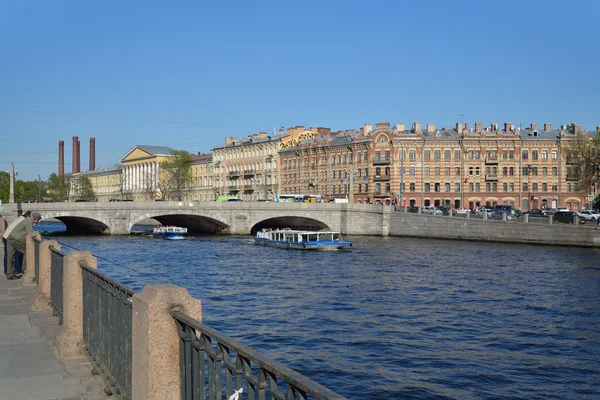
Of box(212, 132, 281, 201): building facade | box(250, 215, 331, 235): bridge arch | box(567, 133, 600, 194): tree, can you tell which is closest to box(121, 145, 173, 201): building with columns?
box(212, 132, 281, 201): building facade

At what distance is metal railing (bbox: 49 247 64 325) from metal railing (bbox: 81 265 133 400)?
5.84 feet

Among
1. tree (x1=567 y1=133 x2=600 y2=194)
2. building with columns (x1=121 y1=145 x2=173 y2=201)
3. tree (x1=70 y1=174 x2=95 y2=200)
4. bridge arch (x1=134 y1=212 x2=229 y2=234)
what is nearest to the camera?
tree (x1=567 y1=133 x2=600 y2=194)

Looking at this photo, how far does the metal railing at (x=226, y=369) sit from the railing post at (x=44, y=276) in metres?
6.86

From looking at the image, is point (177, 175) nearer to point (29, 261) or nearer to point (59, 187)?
point (59, 187)

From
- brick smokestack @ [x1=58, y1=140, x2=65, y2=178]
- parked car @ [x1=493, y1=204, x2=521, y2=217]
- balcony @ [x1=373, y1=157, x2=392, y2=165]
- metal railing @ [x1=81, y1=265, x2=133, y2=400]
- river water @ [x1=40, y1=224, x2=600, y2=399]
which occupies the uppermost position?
brick smokestack @ [x1=58, y1=140, x2=65, y2=178]

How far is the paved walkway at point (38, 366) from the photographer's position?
639cm

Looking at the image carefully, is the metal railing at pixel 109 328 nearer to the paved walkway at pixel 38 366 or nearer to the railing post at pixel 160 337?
the paved walkway at pixel 38 366

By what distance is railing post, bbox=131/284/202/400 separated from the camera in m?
4.84

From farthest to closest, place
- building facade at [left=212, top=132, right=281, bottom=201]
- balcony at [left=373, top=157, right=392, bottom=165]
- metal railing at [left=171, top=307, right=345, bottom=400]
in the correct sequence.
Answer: building facade at [left=212, top=132, right=281, bottom=201], balcony at [left=373, top=157, right=392, bottom=165], metal railing at [left=171, top=307, right=345, bottom=400]

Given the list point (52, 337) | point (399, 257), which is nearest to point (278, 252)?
point (399, 257)

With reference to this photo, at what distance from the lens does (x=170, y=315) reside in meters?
4.86

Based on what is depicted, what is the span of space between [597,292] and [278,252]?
2526cm

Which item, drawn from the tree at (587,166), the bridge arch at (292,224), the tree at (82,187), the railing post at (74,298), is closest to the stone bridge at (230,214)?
the bridge arch at (292,224)

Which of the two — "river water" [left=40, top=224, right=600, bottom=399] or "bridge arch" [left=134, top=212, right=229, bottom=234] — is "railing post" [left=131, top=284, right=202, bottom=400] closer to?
"river water" [left=40, top=224, right=600, bottom=399]
